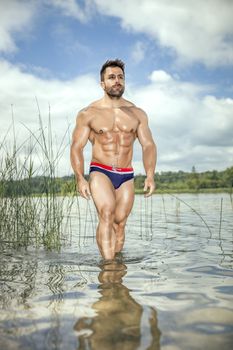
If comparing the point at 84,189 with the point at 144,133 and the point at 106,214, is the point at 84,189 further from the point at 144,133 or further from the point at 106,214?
the point at 144,133

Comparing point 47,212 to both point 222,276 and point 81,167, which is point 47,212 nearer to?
point 81,167

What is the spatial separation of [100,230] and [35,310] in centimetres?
215

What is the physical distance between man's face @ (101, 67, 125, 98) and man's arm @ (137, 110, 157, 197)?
1.51ft

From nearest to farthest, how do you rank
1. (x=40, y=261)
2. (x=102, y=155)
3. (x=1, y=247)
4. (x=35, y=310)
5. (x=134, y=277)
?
(x=35, y=310) → (x=134, y=277) → (x=40, y=261) → (x=102, y=155) → (x=1, y=247)

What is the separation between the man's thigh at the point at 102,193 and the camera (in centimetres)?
441

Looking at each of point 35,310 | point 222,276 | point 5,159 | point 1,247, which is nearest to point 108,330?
point 35,310

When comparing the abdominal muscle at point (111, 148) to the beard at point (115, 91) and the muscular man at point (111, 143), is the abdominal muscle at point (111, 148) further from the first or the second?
the beard at point (115, 91)

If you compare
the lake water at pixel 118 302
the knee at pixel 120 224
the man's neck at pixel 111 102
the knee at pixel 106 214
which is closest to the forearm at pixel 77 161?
the knee at pixel 106 214

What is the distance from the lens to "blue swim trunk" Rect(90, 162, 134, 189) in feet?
15.3

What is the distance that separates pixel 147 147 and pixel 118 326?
330 centimetres

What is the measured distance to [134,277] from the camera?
335 centimetres

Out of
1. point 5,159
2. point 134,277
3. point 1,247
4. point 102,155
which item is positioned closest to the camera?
point 134,277

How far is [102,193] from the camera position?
4441 millimetres

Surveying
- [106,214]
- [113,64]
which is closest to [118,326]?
[106,214]
